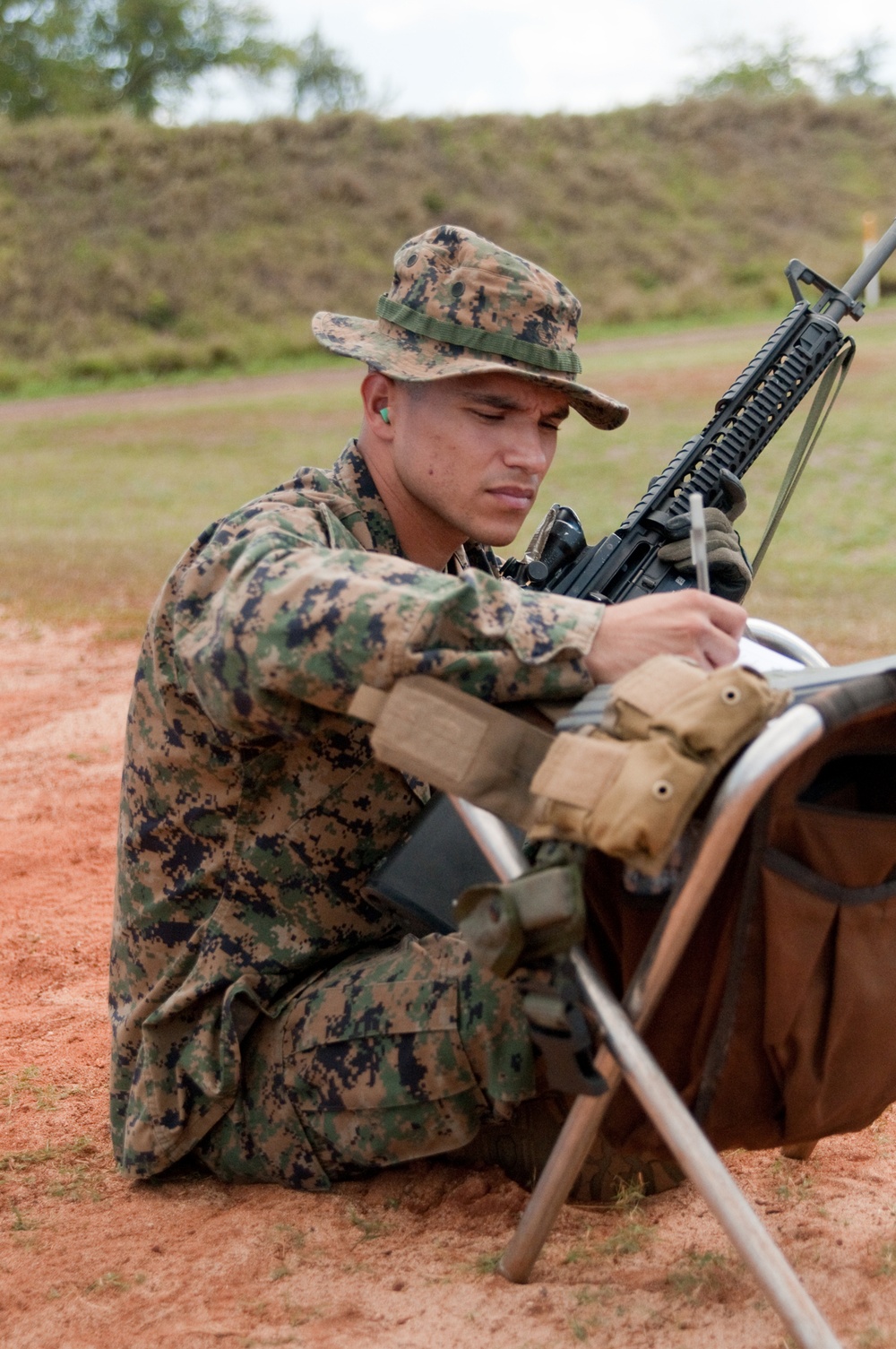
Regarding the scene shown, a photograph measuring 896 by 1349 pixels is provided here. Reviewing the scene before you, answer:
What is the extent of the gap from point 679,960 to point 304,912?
2.47 ft

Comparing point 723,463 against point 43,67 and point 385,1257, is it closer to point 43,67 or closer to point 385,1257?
point 385,1257

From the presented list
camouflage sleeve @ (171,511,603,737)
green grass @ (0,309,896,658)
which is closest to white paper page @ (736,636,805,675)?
camouflage sleeve @ (171,511,603,737)

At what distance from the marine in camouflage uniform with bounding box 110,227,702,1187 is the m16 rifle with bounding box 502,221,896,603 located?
57 cm

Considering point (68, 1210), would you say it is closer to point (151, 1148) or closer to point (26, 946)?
point (151, 1148)

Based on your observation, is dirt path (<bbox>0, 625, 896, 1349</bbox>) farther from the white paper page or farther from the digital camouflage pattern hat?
the digital camouflage pattern hat

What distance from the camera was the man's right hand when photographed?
1.96 metres

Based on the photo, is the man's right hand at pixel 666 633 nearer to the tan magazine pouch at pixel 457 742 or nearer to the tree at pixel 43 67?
the tan magazine pouch at pixel 457 742

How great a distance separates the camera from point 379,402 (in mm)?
2520

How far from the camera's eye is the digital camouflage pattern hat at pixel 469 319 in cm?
238

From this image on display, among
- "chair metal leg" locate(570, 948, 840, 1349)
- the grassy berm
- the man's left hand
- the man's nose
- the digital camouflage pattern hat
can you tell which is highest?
the grassy berm

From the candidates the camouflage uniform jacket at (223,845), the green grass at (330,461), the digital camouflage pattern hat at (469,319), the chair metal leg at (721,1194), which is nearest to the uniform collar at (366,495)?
the camouflage uniform jacket at (223,845)

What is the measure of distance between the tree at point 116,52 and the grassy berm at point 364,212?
5926 millimetres

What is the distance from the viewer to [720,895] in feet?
6.07

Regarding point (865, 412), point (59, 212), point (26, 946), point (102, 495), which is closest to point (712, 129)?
→ point (59, 212)
